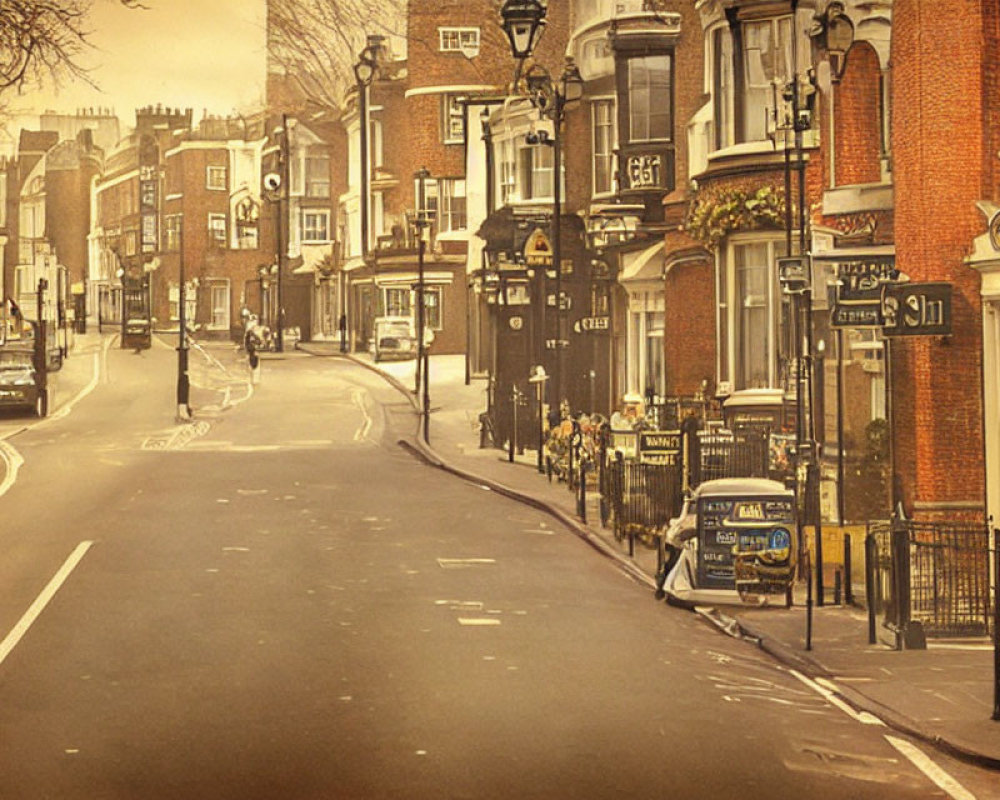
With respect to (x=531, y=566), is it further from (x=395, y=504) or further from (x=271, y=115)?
(x=271, y=115)

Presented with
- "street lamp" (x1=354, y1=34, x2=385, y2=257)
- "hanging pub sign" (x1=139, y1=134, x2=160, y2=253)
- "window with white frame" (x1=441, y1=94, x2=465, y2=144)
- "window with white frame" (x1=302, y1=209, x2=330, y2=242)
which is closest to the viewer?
"window with white frame" (x1=441, y1=94, x2=465, y2=144)

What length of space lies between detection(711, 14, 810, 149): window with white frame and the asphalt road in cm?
771

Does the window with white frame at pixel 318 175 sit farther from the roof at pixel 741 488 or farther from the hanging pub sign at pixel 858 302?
the roof at pixel 741 488

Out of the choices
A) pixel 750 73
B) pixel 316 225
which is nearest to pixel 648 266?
pixel 750 73

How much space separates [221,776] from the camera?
470 inches

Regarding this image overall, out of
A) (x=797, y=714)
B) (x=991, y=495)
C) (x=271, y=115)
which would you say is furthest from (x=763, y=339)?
(x=271, y=115)

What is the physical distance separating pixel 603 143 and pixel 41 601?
29.0m

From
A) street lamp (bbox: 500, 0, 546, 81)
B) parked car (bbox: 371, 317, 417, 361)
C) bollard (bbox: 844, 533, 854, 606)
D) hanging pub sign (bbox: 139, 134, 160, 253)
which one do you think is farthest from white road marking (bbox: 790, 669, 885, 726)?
hanging pub sign (bbox: 139, 134, 160, 253)

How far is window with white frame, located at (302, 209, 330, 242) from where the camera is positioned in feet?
298

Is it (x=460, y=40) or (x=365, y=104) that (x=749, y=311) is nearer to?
(x=460, y=40)

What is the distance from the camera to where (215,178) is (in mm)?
102688

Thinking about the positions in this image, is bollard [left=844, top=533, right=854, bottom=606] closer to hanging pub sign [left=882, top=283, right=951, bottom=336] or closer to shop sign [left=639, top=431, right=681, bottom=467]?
hanging pub sign [left=882, top=283, right=951, bottom=336]

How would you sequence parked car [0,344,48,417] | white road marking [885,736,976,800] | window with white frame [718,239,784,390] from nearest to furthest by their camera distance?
white road marking [885,736,976,800] < window with white frame [718,239,784,390] < parked car [0,344,48,417]

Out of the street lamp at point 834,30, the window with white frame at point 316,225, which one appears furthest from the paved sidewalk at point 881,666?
the window with white frame at point 316,225
